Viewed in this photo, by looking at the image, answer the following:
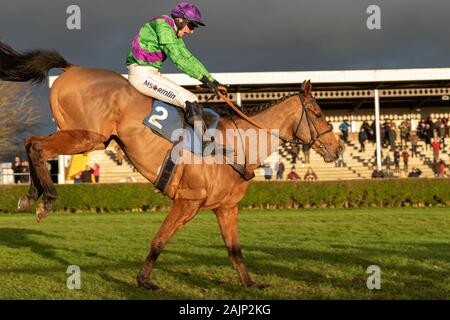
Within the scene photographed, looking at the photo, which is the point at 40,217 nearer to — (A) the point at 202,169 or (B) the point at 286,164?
(A) the point at 202,169

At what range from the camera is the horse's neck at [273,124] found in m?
6.02

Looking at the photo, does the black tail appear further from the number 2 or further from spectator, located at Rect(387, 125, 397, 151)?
spectator, located at Rect(387, 125, 397, 151)

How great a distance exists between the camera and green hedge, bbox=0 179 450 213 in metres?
19.7

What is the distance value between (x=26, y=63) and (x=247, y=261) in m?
3.52

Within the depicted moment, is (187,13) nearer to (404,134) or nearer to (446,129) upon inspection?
(404,134)

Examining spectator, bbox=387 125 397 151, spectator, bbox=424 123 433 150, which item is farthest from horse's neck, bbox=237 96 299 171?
spectator, bbox=424 123 433 150

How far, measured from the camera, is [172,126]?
5.59 m

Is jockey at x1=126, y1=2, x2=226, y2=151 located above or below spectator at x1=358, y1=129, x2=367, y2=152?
below

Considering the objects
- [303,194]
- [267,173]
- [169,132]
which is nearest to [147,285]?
[169,132]

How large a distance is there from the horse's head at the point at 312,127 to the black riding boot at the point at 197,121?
1050 mm

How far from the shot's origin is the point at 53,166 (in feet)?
104

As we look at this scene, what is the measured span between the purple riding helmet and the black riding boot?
0.83 meters

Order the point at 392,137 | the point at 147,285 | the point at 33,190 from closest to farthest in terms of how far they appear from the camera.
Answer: the point at 147,285
the point at 33,190
the point at 392,137

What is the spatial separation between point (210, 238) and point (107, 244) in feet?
6.19
